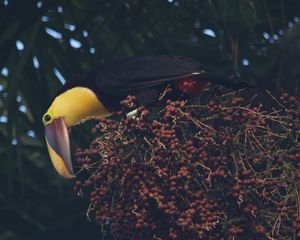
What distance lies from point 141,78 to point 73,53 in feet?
1.80

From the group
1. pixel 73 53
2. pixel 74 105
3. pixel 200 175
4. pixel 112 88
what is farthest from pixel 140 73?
pixel 200 175

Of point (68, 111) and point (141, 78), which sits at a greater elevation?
point (141, 78)

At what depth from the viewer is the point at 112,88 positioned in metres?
3.49

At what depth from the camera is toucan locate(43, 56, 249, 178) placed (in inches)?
127

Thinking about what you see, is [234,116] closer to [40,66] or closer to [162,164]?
[162,164]

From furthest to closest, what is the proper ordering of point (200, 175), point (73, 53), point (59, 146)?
point (73, 53)
point (59, 146)
point (200, 175)

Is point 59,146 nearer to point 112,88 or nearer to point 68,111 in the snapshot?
point 68,111

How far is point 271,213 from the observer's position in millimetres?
2574

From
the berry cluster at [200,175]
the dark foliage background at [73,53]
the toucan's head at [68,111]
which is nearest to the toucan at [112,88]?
the toucan's head at [68,111]

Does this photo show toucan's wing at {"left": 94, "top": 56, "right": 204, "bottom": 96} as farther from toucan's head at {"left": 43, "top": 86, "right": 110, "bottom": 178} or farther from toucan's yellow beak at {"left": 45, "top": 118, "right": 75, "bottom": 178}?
toucan's yellow beak at {"left": 45, "top": 118, "right": 75, "bottom": 178}

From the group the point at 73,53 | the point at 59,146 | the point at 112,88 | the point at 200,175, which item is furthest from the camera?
the point at 73,53

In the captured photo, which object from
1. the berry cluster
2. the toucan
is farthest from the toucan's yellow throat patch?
the berry cluster

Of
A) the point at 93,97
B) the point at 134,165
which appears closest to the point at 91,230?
the point at 93,97

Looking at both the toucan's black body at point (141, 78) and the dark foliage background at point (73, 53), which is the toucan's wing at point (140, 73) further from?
the dark foliage background at point (73, 53)
